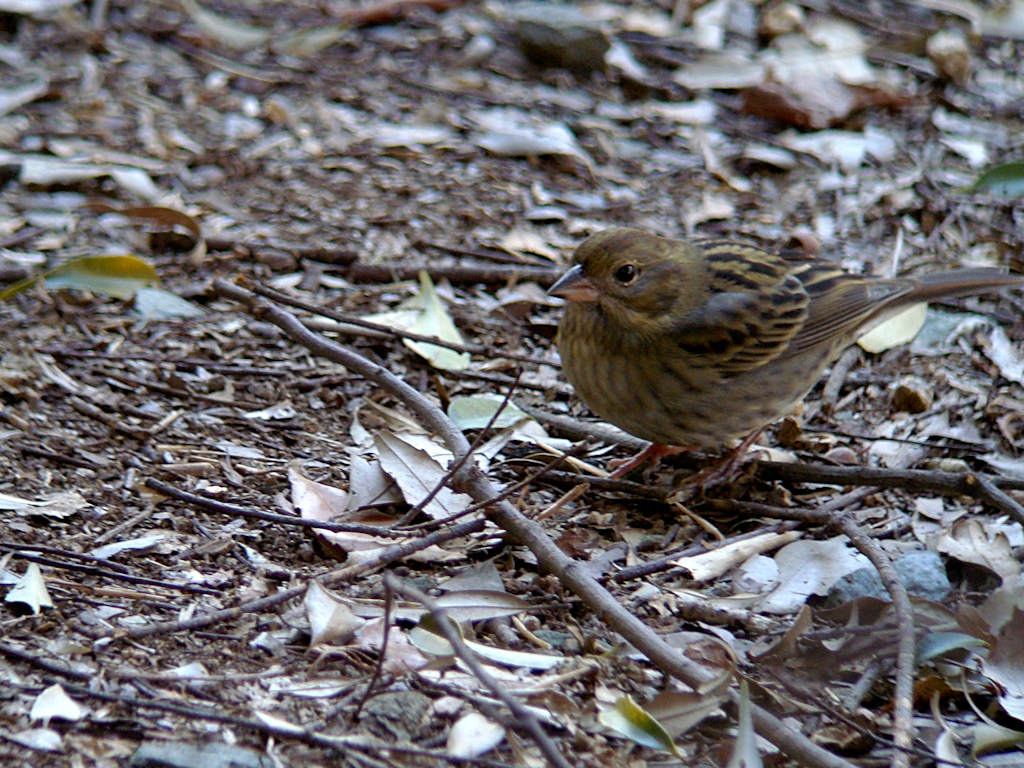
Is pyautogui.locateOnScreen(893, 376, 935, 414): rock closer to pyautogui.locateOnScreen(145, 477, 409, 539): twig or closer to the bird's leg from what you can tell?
the bird's leg

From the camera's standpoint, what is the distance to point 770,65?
708 centimetres

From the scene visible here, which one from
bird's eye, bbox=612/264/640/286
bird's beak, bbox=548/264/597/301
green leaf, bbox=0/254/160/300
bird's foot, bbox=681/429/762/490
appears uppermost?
bird's eye, bbox=612/264/640/286

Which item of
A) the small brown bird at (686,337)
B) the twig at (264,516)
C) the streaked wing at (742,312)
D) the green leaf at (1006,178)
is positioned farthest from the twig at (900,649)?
the green leaf at (1006,178)

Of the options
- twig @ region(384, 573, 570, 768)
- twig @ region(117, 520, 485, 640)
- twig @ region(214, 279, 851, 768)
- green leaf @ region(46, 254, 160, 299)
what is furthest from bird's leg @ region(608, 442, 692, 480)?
green leaf @ region(46, 254, 160, 299)

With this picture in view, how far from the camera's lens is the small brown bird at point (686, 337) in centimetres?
410

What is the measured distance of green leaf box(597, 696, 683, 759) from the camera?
2711 mm

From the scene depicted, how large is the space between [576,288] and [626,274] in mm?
187

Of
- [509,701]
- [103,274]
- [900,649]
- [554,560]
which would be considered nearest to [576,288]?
[554,560]

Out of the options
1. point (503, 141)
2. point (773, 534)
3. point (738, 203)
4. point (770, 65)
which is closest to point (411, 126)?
point (503, 141)

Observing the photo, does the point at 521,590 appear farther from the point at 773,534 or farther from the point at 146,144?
the point at 146,144

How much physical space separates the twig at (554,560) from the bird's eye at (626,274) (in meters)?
0.88

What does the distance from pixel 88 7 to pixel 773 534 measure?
5.29 m

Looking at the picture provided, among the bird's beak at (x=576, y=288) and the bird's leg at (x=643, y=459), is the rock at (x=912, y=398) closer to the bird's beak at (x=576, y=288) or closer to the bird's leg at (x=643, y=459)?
the bird's leg at (x=643, y=459)

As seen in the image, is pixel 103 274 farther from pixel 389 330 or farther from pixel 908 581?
pixel 908 581
